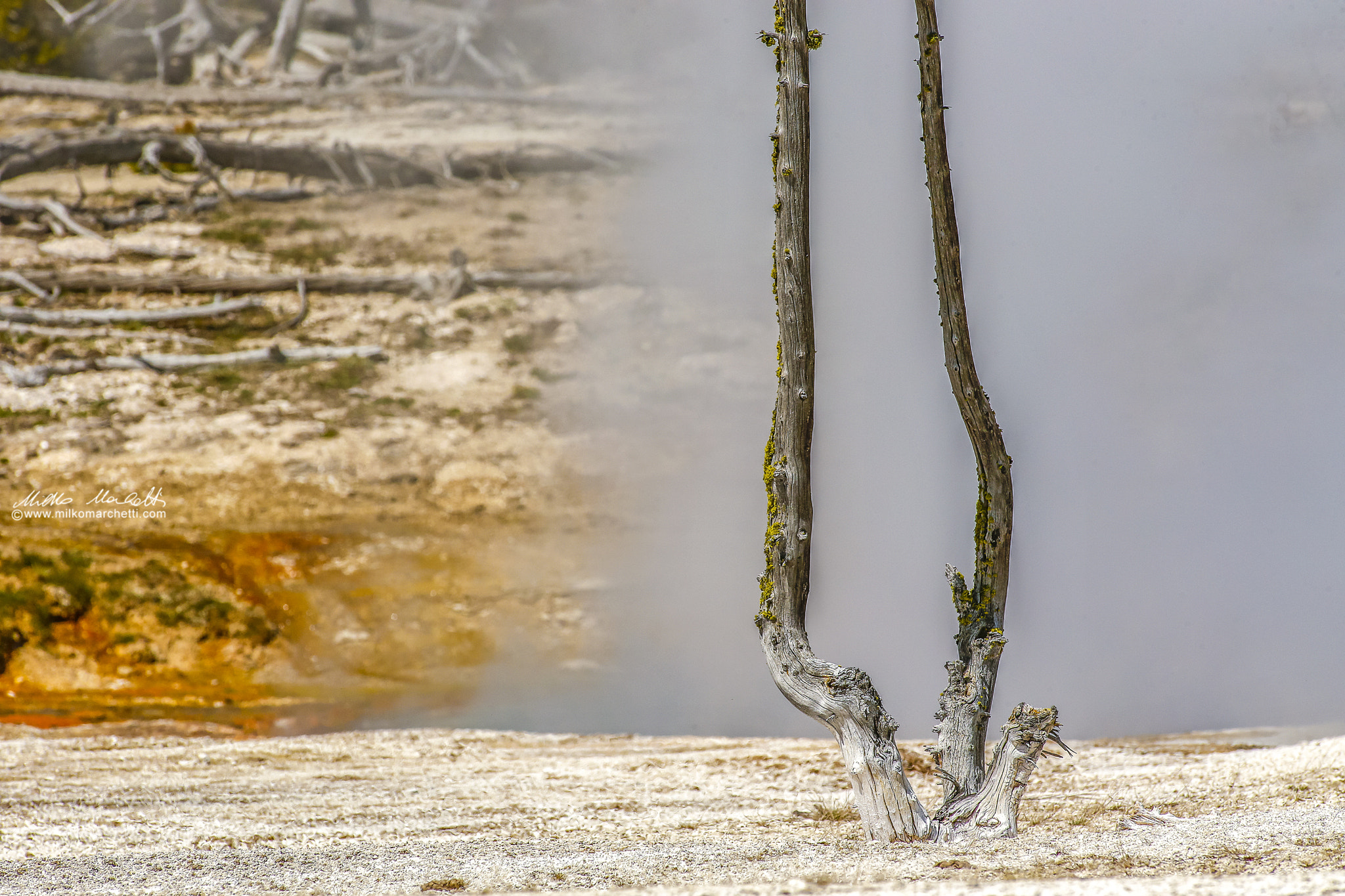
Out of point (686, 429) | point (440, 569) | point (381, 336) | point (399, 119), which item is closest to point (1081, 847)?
point (440, 569)

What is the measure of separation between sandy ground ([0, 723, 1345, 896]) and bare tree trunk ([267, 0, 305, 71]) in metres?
10.4

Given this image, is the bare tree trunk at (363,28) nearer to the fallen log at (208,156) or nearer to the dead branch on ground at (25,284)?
the fallen log at (208,156)

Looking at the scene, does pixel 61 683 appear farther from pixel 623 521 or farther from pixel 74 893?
pixel 74 893

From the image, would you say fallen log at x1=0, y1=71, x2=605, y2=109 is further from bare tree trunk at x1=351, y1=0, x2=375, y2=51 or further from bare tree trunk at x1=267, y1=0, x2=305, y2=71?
bare tree trunk at x1=351, y1=0, x2=375, y2=51

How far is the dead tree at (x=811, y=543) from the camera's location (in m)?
3.46

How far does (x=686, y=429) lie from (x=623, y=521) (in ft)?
4.40

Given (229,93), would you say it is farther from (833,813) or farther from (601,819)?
(833,813)

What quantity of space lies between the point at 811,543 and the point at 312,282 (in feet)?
34.2

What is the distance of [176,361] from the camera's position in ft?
38.1

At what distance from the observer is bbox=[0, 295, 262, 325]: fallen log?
38.3 ft

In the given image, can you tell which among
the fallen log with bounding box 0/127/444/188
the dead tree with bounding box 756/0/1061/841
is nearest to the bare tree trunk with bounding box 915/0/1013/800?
the dead tree with bounding box 756/0/1061/841

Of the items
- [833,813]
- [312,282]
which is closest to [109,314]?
[312,282]

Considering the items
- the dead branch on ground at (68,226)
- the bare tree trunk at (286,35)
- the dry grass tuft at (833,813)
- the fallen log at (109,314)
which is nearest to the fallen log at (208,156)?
the dead branch on ground at (68,226)

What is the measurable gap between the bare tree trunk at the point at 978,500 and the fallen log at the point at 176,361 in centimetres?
925
